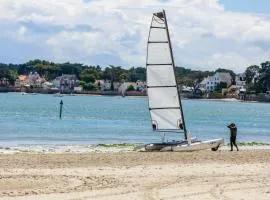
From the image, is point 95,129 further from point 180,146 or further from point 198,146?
point 180,146

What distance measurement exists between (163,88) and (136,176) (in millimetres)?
10245

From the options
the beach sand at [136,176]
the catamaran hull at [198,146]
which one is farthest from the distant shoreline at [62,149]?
the beach sand at [136,176]

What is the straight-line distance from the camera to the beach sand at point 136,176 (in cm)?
1631

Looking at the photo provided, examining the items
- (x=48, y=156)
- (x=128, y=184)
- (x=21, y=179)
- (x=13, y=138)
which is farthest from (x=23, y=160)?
(x=13, y=138)

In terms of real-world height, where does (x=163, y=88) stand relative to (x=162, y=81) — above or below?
below

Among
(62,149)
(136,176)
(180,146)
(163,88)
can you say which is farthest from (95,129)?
(136,176)

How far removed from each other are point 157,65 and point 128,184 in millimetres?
12017

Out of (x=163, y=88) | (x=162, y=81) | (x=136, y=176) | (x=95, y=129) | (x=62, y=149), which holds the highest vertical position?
(x=162, y=81)

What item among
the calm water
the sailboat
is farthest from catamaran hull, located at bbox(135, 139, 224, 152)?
the calm water

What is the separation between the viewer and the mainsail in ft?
96.5

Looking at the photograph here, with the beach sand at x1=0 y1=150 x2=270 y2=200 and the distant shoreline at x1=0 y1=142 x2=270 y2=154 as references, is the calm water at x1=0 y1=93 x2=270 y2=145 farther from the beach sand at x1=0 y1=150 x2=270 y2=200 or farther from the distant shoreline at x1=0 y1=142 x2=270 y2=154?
the beach sand at x1=0 y1=150 x2=270 y2=200

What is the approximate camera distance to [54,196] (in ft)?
52.1

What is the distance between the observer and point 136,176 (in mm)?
19828

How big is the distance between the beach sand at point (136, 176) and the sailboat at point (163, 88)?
2.15 meters
